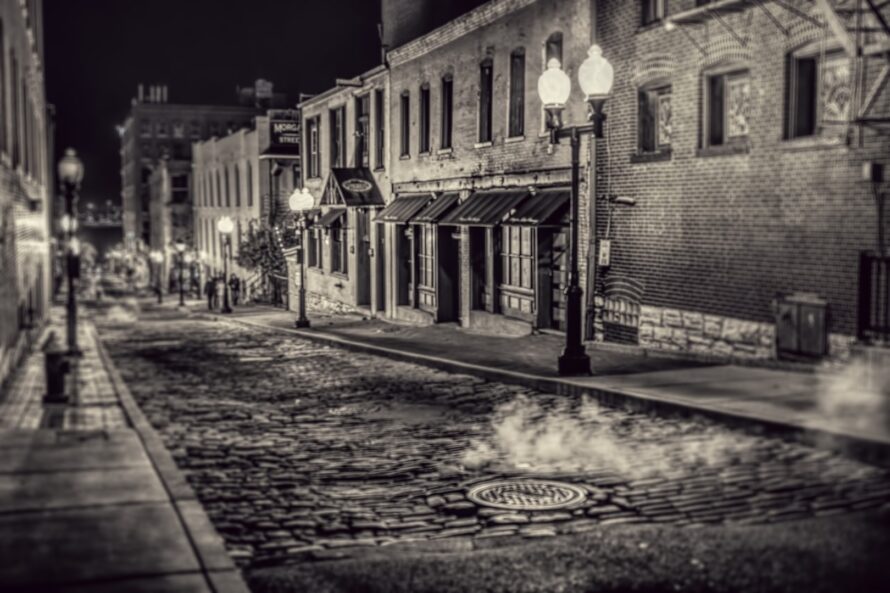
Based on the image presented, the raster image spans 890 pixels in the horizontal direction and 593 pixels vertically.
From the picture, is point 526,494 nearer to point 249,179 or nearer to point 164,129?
point 249,179

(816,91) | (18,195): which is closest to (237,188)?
(18,195)

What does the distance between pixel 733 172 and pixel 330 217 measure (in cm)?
2016

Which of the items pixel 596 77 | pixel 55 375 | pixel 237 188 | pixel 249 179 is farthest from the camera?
pixel 237 188

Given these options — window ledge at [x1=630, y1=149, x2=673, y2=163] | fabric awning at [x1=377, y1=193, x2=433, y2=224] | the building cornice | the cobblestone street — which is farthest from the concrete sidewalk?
fabric awning at [x1=377, y1=193, x2=433, y2=224]

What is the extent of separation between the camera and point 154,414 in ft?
40.6

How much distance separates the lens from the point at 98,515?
281 inches

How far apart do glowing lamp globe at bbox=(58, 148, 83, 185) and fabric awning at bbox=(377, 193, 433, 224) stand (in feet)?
35.4

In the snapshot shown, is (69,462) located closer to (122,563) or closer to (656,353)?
(122,563)

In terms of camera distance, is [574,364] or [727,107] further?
[727,107]

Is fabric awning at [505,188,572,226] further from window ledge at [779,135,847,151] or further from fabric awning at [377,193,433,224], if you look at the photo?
fabric awning at [377,193,433,224]

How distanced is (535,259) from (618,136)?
3.65m

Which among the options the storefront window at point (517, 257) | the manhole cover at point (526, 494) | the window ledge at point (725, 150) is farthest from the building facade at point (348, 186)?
the manhole cover at point (526, 494)

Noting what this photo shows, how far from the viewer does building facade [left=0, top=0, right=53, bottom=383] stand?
45.6ft

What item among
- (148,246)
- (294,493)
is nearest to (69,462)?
(294,493)
